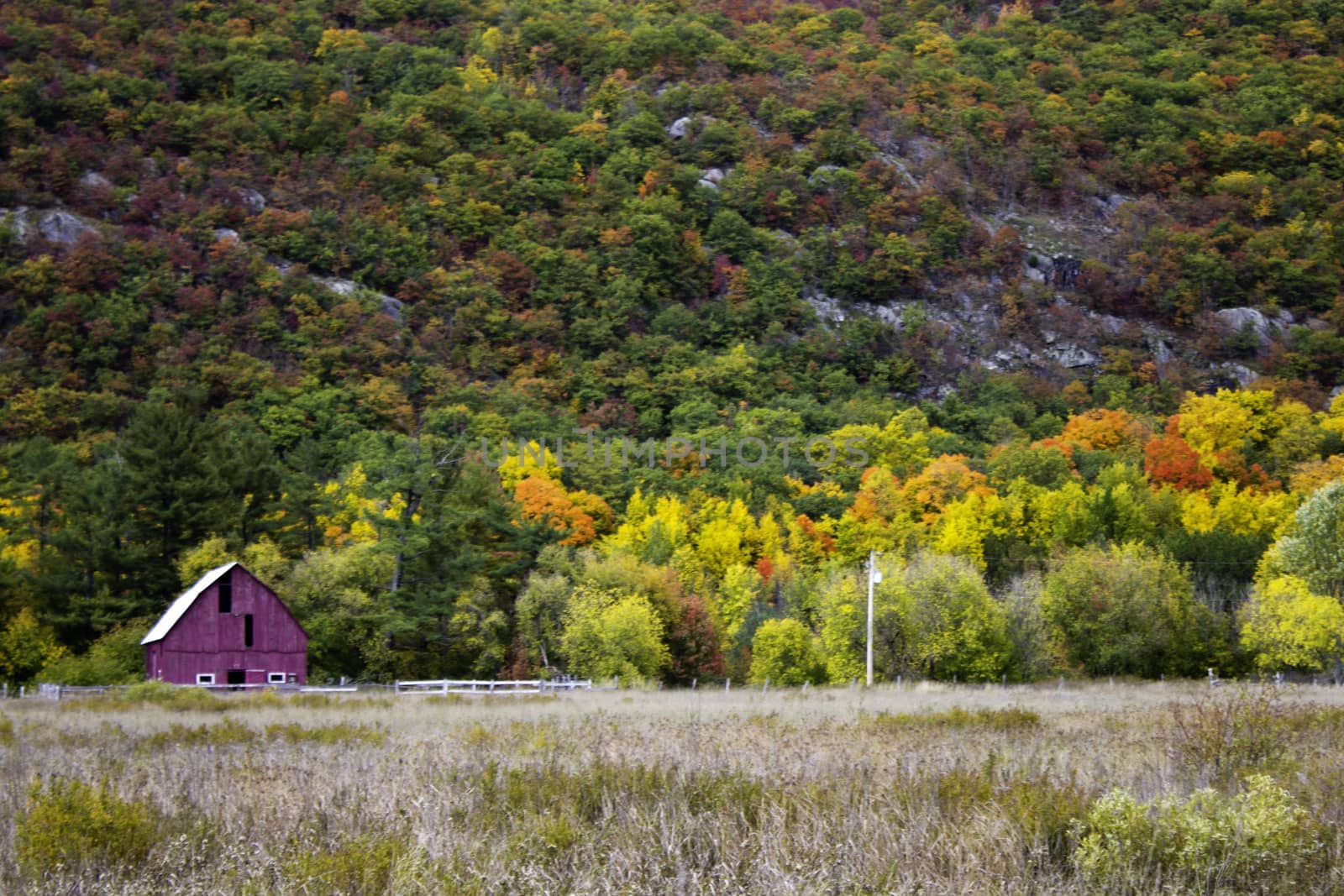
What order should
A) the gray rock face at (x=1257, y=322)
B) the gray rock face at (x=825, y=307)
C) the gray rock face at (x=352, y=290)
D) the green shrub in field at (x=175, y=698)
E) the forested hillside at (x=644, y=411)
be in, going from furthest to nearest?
1. the gray rock face at (x=825, y=307)
2. the gray rock face at (x=1257, y=322)
3. the gray rock face at (x=352, y=290)
4. the forested hillside at (x=644, y=411)
5. the green shrub in field at (x=175, y=698)

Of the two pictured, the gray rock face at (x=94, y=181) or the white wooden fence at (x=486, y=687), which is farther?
the gray rock face at (x=94, y=181)

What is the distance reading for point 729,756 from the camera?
1459 cm

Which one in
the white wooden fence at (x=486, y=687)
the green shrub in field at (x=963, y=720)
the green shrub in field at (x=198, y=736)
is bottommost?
A: the white wooden fence at (x=486, y=687)

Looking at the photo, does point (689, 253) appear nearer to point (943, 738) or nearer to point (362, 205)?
point (362, 205)

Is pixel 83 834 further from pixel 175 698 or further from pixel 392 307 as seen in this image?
pixel 392 307

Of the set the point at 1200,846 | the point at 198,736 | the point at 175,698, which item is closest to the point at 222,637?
the point at 175,698

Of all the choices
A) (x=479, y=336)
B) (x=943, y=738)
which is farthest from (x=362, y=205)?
(x=943, y=738)

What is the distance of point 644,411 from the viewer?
141 m

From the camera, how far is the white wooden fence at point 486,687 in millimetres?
40331

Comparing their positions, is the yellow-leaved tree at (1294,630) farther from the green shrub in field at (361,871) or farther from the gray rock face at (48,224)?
the gray rock face at (48,224)

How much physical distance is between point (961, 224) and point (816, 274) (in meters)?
24.3

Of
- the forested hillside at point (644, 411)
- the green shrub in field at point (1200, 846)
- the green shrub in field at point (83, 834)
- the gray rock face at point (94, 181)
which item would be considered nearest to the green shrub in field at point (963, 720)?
the green shrub in field at point (1200, 846)

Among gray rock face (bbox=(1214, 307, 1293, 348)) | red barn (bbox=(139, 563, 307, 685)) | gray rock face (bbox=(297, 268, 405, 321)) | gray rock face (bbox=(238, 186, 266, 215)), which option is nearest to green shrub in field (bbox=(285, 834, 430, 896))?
red barn (bbox=(139, 563, 307, 685))

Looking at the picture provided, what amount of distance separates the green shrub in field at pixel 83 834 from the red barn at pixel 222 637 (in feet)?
123
